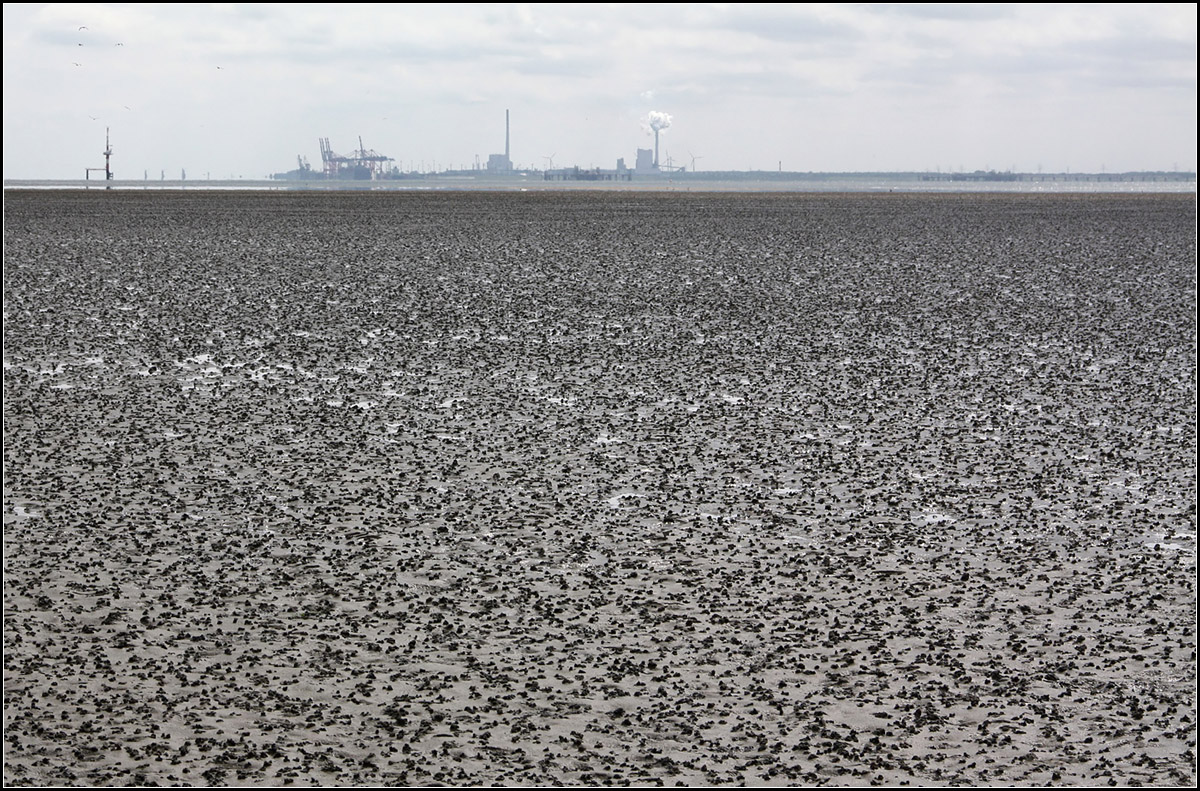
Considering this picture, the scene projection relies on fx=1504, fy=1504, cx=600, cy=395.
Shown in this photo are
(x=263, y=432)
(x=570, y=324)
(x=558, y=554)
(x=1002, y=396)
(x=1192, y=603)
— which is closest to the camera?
(x=1192, y=603)

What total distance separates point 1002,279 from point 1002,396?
15.6m

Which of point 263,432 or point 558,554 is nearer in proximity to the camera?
point 558,554

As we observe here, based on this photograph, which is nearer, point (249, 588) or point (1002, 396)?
point (249, 588)

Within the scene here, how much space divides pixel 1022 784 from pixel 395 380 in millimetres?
11642

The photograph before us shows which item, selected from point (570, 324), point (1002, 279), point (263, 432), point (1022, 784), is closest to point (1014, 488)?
point (1022, 784)

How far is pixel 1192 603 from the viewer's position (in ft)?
30.0

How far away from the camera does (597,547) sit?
1029cm

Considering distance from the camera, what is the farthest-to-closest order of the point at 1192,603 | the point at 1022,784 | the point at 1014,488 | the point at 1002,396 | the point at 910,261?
the point at 910,261 < the point at 1002,396 < the point at 1014,488 < the point at 1192,603 < the point at 1022,784

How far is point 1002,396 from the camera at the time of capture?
1636 cm

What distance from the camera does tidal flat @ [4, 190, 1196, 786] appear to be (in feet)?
23.0

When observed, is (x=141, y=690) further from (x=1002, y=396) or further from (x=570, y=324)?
(x=570, y=324)

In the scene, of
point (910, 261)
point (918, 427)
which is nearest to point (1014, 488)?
point (918, 427)

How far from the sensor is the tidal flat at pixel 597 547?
7.01 metres

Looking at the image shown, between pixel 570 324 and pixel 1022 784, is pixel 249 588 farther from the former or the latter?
pixel 570 324
